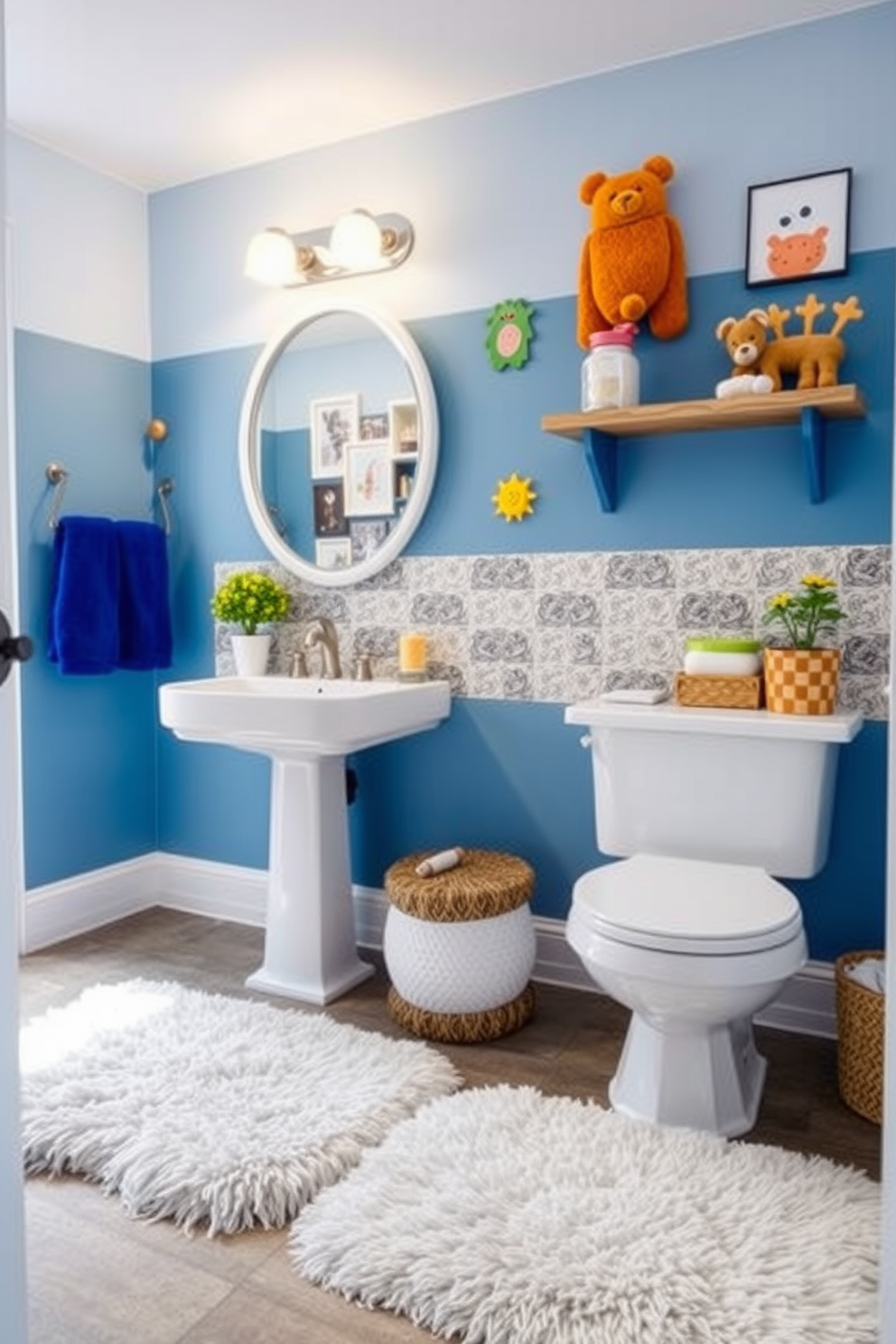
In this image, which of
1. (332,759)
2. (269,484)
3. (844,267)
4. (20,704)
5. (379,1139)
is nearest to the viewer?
(379,1139)

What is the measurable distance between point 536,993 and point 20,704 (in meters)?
1.61

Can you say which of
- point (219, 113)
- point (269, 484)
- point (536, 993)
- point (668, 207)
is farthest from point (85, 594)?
point (668, 207)

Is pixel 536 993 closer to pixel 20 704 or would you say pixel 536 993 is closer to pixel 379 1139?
pixel 379 1139

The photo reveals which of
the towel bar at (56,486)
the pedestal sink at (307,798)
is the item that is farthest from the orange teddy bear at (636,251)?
the towel bar at (56,486)

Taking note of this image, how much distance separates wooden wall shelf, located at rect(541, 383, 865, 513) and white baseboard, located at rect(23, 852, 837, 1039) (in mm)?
1137

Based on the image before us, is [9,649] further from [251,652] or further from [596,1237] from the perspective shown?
[251,652]

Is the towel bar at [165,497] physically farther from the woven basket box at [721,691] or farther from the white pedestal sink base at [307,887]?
the woven basket box at [721,691]

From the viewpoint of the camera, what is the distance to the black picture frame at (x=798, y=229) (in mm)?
2068

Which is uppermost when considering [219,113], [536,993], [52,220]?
[219,113]

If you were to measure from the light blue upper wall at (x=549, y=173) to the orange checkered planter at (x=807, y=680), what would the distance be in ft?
2.95

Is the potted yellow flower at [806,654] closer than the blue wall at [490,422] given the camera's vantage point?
Yes

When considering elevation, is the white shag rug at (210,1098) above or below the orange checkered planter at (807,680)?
below

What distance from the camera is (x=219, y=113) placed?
2516 mm

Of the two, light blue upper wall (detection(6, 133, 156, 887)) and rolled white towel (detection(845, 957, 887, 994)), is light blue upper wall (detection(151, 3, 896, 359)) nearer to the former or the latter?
light blue upper wall (detection(6, 133, 156, 887))
